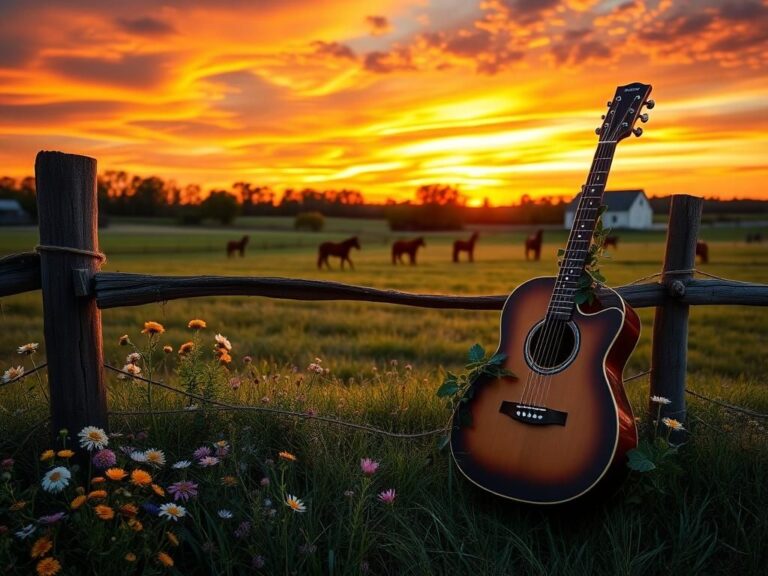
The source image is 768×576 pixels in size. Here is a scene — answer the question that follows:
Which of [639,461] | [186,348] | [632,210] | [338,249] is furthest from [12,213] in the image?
[639,461]

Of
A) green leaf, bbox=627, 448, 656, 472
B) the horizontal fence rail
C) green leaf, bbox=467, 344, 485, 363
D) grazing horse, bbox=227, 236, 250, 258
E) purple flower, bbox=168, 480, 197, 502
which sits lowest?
grazing horse, bbox=227, 236, 250, 258

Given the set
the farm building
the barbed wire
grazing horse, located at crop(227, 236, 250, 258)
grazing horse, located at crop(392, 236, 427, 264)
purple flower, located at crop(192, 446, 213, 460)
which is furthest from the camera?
the farm building

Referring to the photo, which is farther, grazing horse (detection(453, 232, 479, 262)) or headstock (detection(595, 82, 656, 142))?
grazing horse (detection(453, 232, 479, 262))

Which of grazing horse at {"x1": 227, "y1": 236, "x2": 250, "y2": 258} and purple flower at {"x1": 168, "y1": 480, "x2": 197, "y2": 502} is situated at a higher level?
purple flower at {"x1": 168, "y1": 480, "x2": 197, "y2": 502}

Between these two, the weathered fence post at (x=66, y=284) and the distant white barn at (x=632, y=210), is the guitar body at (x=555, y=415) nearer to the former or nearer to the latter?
the weathered fence post at (x=66, y=284)

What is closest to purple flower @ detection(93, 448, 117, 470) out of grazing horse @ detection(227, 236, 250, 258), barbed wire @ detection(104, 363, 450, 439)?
barbed wire @ detection(104, 363, 450, 439)

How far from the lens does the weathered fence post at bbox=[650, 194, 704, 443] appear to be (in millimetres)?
3828

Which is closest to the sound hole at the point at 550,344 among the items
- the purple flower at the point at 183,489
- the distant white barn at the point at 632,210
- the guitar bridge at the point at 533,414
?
the guitar bridge at the point at 533,414

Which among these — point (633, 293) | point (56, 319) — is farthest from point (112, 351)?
point (633, 293)

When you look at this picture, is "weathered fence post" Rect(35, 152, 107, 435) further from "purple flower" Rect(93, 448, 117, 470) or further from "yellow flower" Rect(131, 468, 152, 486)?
"yellow flower" Rect(131, 468, 152, 486)

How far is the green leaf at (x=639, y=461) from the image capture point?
2.92 m

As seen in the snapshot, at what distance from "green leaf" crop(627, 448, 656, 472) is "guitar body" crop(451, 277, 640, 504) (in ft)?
0.10

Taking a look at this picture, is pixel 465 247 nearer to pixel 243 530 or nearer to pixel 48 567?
pixel 243 530

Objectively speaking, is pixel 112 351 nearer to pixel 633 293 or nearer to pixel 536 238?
pixel 633 293
